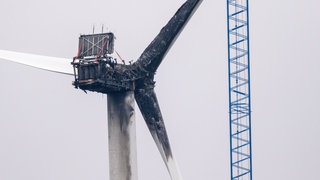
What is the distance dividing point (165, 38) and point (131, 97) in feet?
17.7

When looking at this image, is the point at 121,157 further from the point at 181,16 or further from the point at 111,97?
the point at 181,16

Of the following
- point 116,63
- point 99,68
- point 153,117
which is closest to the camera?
point 99,68

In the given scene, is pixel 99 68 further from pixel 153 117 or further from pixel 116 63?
pixel 153 117

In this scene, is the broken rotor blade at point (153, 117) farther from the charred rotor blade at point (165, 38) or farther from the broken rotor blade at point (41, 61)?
the broken rotor blade at point (41, 61)

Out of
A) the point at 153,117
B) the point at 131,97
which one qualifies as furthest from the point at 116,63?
the point at 153,117

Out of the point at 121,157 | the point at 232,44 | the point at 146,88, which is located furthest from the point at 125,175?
the point at 232,44

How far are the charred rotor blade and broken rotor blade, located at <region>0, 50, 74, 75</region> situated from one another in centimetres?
589

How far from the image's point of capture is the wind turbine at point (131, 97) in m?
89.9

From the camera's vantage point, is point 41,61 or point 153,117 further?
point 153,117

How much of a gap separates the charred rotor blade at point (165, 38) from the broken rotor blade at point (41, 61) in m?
5.89

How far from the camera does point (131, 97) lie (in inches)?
3590

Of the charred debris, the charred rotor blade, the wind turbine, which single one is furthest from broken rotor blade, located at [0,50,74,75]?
the charred rotor blade

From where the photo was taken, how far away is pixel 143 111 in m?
92.5

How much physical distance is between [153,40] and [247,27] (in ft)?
47.3
